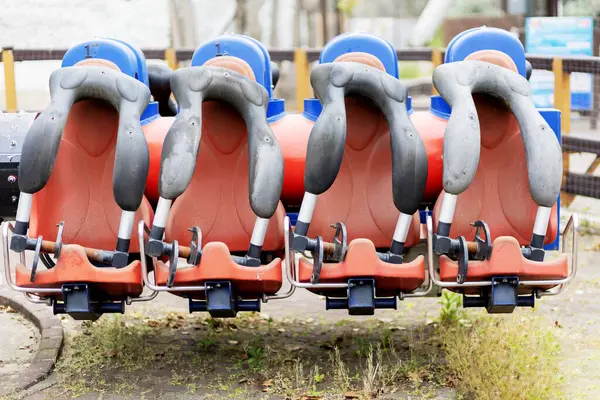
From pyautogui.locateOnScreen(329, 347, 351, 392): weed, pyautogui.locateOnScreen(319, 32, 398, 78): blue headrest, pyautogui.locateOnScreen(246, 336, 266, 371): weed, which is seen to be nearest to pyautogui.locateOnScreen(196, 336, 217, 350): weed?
pyautogui.locateOnScreen(246, 336, 266, 371): weed

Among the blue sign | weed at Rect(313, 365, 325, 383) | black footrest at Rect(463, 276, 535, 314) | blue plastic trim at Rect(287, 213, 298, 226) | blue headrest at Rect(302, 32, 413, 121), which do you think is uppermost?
the blue sign

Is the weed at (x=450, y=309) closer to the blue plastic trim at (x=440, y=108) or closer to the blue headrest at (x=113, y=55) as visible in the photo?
the blue plastic trim at (x=440, y=108)

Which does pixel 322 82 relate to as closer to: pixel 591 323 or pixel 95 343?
pixel 95 343

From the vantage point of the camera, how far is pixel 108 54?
5.28 m

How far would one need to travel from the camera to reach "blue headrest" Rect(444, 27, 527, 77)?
17.5 feet

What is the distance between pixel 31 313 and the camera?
20.8 feet

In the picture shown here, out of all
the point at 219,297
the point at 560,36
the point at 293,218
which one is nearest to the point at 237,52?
the point at 293,218

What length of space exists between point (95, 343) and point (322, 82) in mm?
1979

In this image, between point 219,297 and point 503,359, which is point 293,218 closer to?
point 219,297

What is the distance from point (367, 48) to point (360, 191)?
72 centimetres

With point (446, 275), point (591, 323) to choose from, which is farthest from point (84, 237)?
point (591, 323)

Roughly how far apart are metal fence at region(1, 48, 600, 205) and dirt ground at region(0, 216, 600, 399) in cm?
252

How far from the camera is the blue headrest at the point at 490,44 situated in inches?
209

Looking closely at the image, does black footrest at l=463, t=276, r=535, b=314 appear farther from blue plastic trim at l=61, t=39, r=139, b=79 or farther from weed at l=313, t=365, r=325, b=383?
blue plastic trim at l=61, t=39, r=139, b=79
